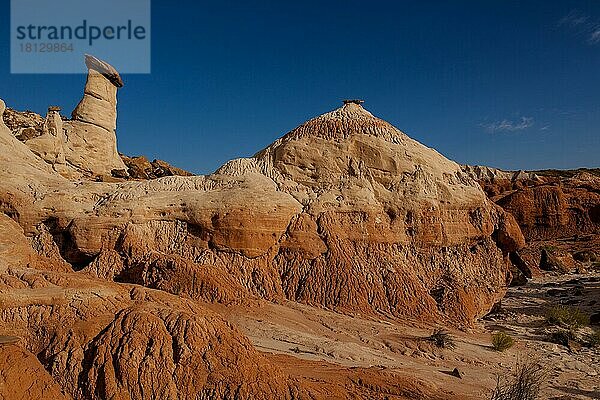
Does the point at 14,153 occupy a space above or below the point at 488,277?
above

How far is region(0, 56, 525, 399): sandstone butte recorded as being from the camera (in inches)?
219

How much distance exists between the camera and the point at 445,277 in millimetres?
11703

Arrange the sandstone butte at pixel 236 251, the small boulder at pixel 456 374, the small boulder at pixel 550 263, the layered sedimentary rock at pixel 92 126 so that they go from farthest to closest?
the small boulder at pixel 550 263
the layered sedimentary rock at pixel 92 126
the small boulder at pixel 456 374
the sandstone butte at pixel 236 251

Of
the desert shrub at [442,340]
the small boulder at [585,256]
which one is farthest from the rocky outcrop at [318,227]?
the small boulder at [585,256]

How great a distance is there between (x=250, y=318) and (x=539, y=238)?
3270 centimetres

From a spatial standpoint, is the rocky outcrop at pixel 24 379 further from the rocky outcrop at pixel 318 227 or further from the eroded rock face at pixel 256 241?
the rocky outcrop at pixel 318 227

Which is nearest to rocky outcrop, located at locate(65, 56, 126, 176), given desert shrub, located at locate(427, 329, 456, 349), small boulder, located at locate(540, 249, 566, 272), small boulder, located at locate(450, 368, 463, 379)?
desert shrub, located at locate(427, 329, 456, 349)

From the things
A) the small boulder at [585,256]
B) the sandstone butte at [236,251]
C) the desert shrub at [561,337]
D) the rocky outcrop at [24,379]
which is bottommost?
the desert shrub at [561,337]

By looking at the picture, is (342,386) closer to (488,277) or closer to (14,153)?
(488,277)

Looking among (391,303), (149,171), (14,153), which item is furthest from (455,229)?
(149,171)

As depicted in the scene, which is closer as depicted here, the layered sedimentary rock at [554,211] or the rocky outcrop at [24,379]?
the rocky outcrop at [24,379]

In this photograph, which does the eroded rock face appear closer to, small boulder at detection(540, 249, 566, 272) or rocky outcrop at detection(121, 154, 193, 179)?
rocky outcrop at detection(121, 154, 193, 179)

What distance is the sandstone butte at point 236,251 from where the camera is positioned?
18.3ft

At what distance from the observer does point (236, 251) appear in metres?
10.4
